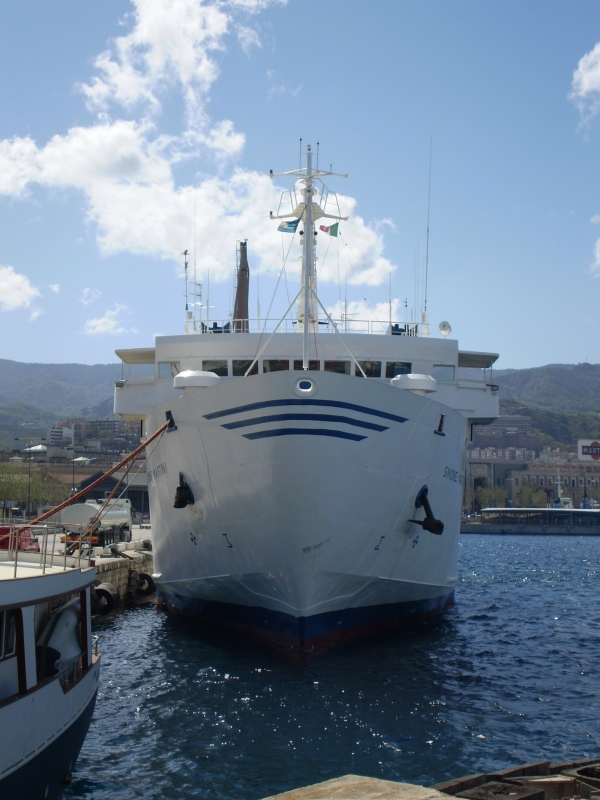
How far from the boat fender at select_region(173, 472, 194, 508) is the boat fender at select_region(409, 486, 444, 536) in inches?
174

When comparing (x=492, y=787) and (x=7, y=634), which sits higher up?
(x=7, y=634)

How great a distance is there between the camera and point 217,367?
19000mm

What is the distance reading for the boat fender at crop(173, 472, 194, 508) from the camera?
1491 cm

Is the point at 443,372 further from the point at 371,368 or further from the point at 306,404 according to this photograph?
the point at 306,404

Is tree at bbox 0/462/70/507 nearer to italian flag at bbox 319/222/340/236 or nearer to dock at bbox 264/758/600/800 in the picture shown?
italian flag at bbox 319/222/340/236

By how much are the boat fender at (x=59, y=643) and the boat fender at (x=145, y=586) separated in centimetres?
1562

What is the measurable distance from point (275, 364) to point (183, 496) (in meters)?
4.99

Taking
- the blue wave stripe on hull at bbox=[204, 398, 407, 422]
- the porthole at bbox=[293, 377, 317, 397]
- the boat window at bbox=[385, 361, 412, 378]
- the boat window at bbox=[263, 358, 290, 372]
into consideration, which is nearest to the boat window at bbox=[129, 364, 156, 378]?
the boat window at bbox=[263, 358, 290, 372]

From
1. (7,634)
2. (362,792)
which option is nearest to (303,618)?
Result: (7,634)

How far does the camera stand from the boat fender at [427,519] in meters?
14.4

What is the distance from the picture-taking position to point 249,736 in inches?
410

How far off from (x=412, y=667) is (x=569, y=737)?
3.86 metres

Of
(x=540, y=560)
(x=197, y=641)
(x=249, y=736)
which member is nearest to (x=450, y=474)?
(x=197, y=641)

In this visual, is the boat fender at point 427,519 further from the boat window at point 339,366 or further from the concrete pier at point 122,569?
the concrete pier at point 122,569
